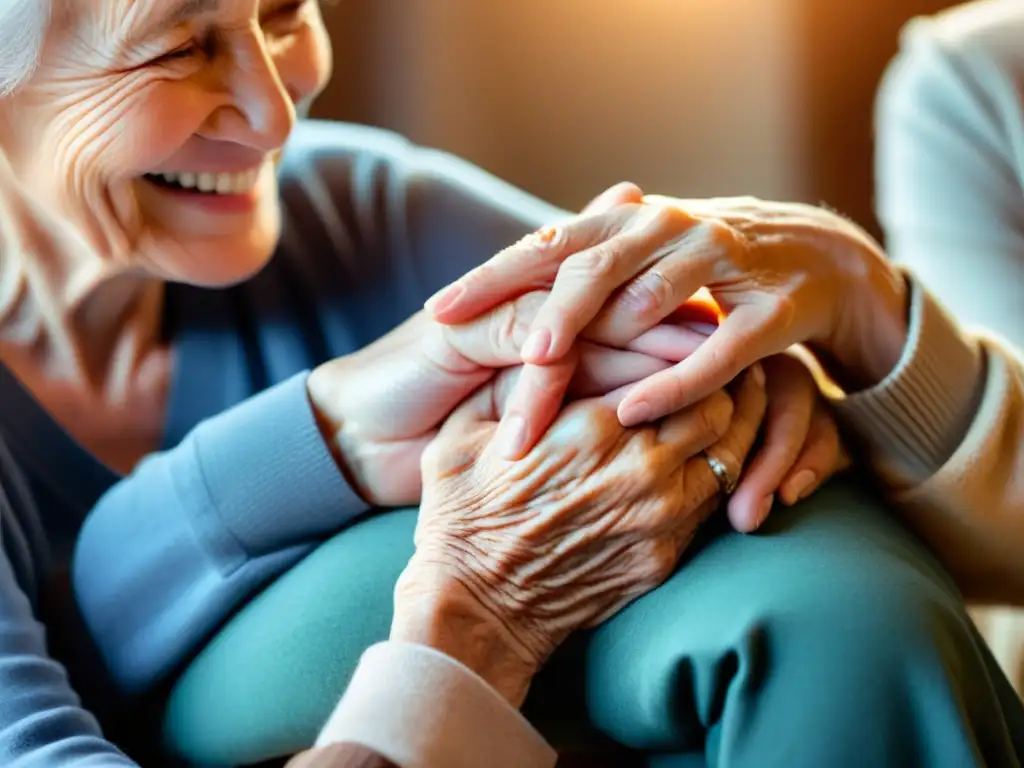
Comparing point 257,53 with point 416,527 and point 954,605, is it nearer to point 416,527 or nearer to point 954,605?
point 416,527

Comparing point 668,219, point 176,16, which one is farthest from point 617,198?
point 176,16

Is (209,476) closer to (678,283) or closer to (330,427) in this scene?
(330,427)

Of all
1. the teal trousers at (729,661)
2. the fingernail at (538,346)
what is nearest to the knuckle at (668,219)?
the fingernail at (538,346)

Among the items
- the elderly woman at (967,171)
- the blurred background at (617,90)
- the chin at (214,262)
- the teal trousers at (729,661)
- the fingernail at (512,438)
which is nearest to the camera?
the teal trousers at (729,661)

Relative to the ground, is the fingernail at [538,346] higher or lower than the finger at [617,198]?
lower

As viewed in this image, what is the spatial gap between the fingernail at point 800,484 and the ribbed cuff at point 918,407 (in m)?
0.09

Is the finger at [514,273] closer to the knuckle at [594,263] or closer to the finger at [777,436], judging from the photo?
the knuckle at [594,263]

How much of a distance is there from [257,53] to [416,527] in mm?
415

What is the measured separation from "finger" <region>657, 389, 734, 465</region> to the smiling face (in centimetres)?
44

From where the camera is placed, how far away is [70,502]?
1.00 metres

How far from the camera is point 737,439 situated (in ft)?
2.55

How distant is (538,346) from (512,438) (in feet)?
0.23

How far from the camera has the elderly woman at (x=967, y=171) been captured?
1200 millimetres

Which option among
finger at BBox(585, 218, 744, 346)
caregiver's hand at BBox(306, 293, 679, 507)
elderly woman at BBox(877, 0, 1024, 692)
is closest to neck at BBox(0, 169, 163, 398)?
caregiver's hand at BBox(306, 293, 679, 507)
